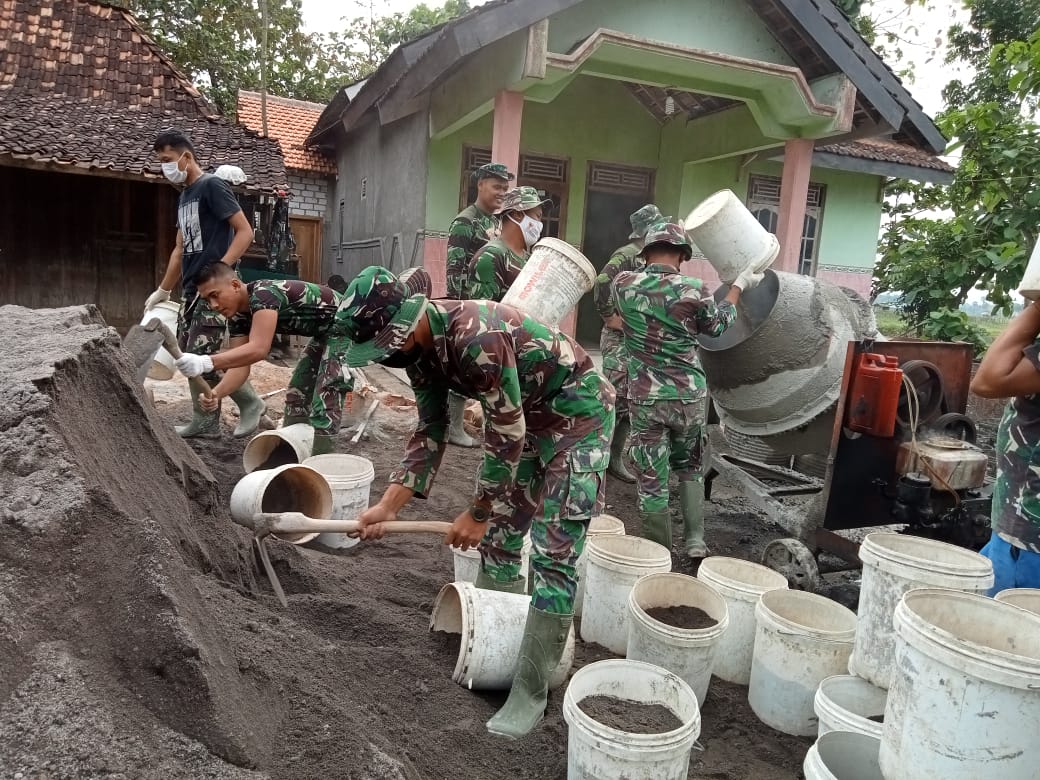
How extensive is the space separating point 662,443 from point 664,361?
470 mm

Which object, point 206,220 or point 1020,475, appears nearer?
point 1020,475

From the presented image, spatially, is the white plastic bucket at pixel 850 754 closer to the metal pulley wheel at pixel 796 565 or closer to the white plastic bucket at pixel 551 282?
the metal pulley wheel at pixel 796 565

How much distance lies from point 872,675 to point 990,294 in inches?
285

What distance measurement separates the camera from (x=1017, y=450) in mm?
2434

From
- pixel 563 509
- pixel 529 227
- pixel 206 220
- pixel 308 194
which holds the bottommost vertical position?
pixel 563 509

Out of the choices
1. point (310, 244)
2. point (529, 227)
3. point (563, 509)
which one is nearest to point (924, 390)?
point (563, 509)

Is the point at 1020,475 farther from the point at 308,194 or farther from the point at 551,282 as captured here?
the point at 308,194

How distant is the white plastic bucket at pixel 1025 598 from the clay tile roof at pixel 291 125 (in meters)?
14.9

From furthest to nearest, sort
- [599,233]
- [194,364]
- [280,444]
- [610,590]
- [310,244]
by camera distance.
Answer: [310,244], [599,233], [280,444], [194,364], [610,590]

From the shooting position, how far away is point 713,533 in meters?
5.07

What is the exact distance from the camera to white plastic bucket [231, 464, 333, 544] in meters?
3.45

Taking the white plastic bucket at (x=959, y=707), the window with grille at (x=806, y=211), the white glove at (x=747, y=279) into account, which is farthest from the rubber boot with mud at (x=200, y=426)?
the window with grille at (x=806, y=211)

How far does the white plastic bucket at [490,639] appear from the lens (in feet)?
8.39

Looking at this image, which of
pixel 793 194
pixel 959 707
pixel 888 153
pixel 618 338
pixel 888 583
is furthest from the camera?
pixel 888 153
